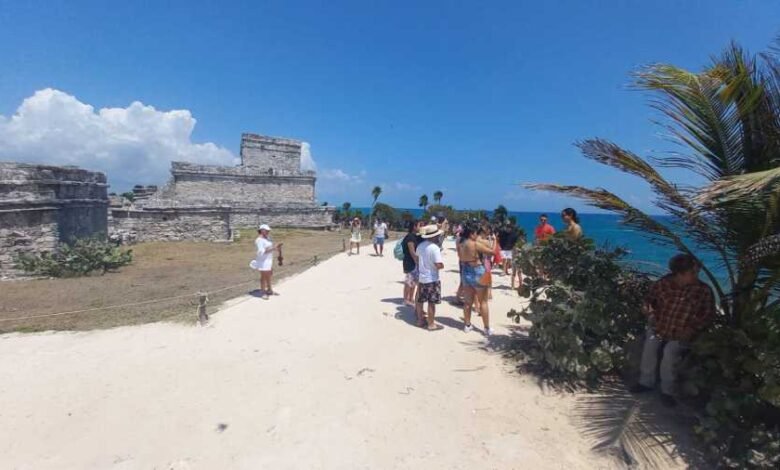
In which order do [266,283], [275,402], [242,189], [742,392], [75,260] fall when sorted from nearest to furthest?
[742,392] → [275,402] → [266,283] → [75,260] → [242,189]

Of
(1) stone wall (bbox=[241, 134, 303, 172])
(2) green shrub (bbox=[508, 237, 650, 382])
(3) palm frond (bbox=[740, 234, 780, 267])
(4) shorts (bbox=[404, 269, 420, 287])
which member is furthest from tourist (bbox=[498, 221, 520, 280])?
(1) stone wall (bbox=[241, 134, 303, 172])

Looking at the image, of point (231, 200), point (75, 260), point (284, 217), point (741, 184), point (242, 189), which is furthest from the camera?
point (284, 217)

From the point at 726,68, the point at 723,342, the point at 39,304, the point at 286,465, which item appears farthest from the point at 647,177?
the point at 39,304

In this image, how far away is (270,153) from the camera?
95.4 feet

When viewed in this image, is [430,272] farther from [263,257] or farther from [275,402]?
[263,257]

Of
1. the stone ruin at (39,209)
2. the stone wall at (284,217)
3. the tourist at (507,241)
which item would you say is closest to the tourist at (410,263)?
the tourist at (507,241)

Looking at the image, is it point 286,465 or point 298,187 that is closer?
point 286,465

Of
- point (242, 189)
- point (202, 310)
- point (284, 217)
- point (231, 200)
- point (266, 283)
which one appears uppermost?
point (242, 189)

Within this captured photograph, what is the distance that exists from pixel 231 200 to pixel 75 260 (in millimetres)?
15650

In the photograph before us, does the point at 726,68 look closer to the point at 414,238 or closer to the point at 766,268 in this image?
the point at 766,268

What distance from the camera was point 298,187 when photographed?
2945 cm

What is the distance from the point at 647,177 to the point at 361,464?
12.1 feet

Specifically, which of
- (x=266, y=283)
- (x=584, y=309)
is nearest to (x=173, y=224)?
(x=266, y=283)

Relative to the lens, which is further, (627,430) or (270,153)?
(270,153)
